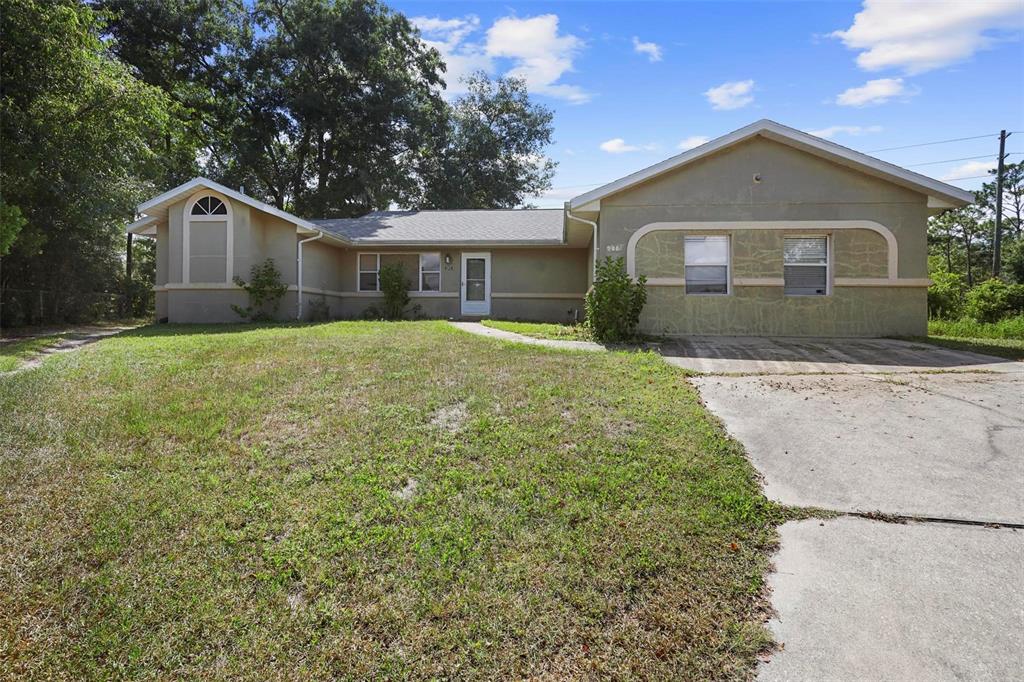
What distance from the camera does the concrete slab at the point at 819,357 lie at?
7.43 metres

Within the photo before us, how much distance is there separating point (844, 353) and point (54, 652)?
994 cm

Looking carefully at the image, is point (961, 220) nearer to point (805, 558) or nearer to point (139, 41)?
point (805, 558)

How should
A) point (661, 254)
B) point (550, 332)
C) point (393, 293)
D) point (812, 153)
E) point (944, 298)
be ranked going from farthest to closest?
point (393, 293)
point (944, 298)
point (550, 332)
point (661, 254)
point (812, 153)

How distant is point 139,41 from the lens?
24.0m

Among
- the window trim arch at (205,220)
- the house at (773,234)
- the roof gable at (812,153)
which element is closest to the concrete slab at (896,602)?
the house at (773,234)

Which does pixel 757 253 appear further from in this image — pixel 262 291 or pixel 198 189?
pixel 198 189

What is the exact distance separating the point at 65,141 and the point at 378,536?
15203 millimetres

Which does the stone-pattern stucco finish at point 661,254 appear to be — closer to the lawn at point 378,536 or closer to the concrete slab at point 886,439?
the concrete slab at point 886,439

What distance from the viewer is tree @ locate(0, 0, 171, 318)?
11.9 meters

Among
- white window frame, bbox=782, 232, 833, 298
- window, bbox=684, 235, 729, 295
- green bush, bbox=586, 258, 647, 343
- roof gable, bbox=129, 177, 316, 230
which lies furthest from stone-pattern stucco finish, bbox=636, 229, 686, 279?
roof gable, bbox=129, 177, 316, 230

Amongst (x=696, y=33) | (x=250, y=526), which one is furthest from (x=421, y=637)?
(x=696, y=33)

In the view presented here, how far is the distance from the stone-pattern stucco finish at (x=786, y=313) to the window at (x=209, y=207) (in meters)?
11.3

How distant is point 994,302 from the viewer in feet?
49.9

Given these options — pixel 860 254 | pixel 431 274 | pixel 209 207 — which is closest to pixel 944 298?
pixel 860 254
